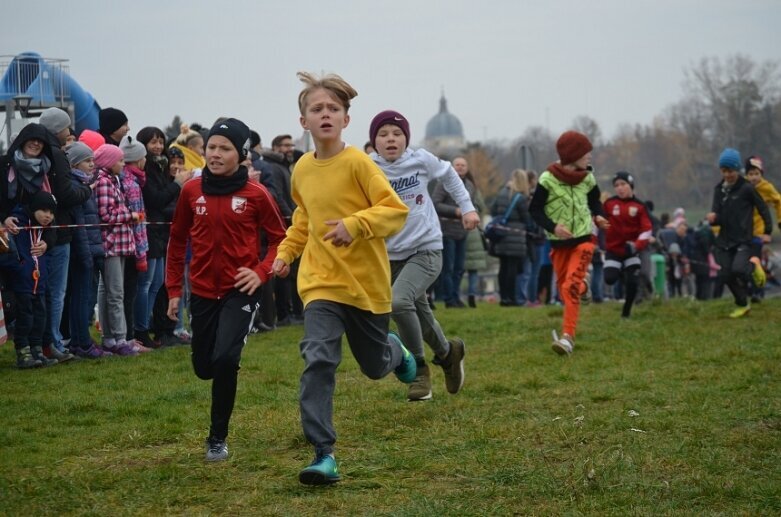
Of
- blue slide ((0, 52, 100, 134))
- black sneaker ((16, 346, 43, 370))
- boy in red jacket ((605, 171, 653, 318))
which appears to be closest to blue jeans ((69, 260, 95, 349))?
black sneaker ((16, 346, 43, 370))

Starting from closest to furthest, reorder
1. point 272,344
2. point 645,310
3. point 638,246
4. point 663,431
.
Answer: point 663,431
point 272,344
point 638,246
point 645,310

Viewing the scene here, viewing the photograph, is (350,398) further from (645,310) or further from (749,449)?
(645,310)

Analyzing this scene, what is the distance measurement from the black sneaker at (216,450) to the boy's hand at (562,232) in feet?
19.1

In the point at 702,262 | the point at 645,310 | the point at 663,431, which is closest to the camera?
the point at 663,431

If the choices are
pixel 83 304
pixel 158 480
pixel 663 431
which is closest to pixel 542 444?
pixel 663 431

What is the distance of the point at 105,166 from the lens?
38.7 feet

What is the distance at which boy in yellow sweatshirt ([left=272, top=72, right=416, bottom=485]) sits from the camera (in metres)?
6.43

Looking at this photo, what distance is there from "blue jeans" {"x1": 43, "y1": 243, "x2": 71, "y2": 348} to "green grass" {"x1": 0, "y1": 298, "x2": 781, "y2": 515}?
1.98 feet

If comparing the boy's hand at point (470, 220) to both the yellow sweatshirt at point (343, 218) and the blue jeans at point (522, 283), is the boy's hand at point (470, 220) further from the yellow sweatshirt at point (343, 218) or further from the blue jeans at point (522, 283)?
the blue jeans at point (522, 283)

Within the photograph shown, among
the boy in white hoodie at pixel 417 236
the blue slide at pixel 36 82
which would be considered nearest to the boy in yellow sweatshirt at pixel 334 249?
the boy in white hoodie at pixel 417 236

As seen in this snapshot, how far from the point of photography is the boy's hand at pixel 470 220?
9047 millimetres

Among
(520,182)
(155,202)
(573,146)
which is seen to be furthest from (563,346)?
(520,182)

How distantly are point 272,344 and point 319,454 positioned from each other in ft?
22.4

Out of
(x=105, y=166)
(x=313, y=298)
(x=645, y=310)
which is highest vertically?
(x=105, y=166)
